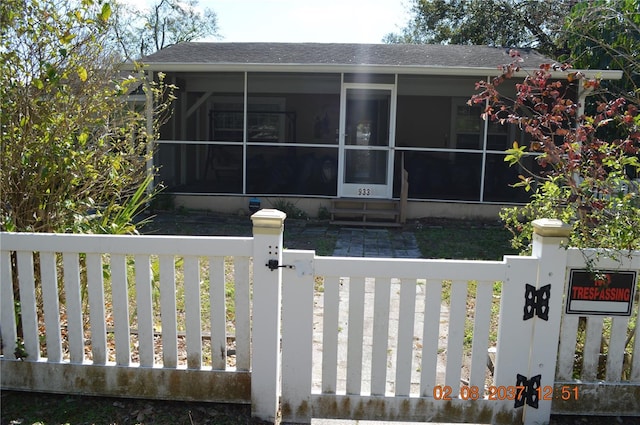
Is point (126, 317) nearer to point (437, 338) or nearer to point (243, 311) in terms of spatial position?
point (243, 311)

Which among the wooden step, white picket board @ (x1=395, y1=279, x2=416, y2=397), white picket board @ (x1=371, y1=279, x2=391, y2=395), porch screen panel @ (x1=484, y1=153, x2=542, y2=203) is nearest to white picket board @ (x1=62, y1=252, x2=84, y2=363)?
white picket board @ (x1=371, y1=279, x2=391, y2=395)

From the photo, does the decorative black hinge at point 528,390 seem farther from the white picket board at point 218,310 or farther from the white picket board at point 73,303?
the white picket board at point 73,303

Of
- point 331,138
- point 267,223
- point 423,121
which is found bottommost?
point 267,223

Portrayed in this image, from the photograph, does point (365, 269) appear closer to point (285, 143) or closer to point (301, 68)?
point (301, 68)

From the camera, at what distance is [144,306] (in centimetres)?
275

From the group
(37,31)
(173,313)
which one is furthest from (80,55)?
(173,313)

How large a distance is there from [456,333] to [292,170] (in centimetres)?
755

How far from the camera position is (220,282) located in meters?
2.68

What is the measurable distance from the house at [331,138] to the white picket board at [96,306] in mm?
6795

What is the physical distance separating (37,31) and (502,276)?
10.1ft

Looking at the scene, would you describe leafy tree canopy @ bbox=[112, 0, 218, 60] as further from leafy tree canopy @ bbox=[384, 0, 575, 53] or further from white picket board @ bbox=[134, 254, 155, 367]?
white picket board @ bbox=[134, 254, 155, 367]

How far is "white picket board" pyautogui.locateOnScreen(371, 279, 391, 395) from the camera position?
8.53 feet

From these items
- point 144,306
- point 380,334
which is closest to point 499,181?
point 380,334

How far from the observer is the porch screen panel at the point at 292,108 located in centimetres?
1001
